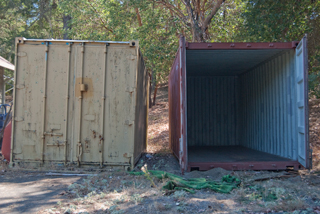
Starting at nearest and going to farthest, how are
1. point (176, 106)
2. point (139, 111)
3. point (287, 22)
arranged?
1. point (139, 111)
2. point (176, 106)
3. point (287, 22)

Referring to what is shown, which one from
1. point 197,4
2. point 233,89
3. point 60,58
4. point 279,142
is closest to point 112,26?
point 197,4

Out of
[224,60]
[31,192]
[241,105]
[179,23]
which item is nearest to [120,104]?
[31,192]

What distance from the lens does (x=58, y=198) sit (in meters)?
4.72

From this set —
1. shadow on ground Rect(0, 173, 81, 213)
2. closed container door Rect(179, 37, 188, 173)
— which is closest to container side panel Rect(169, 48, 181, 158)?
closed container door Rect(179, 37, 188, 173)

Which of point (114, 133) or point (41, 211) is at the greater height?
point (114, 133)

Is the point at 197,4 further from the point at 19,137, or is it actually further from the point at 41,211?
the point at 41,211

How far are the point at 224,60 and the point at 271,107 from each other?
6.84ft

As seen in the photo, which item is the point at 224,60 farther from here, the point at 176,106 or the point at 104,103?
the point at 104,103

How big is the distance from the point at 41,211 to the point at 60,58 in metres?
3.98

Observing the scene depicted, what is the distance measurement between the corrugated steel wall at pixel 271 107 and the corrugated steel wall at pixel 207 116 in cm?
73

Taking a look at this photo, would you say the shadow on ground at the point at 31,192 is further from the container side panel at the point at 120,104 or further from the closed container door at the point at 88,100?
the container side panel at the point at 120,104

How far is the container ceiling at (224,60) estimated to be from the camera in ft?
24.7

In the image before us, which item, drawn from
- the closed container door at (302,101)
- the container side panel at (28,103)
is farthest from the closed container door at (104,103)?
the closed container door at (302,101)

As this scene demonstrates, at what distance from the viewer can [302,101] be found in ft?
20.9
